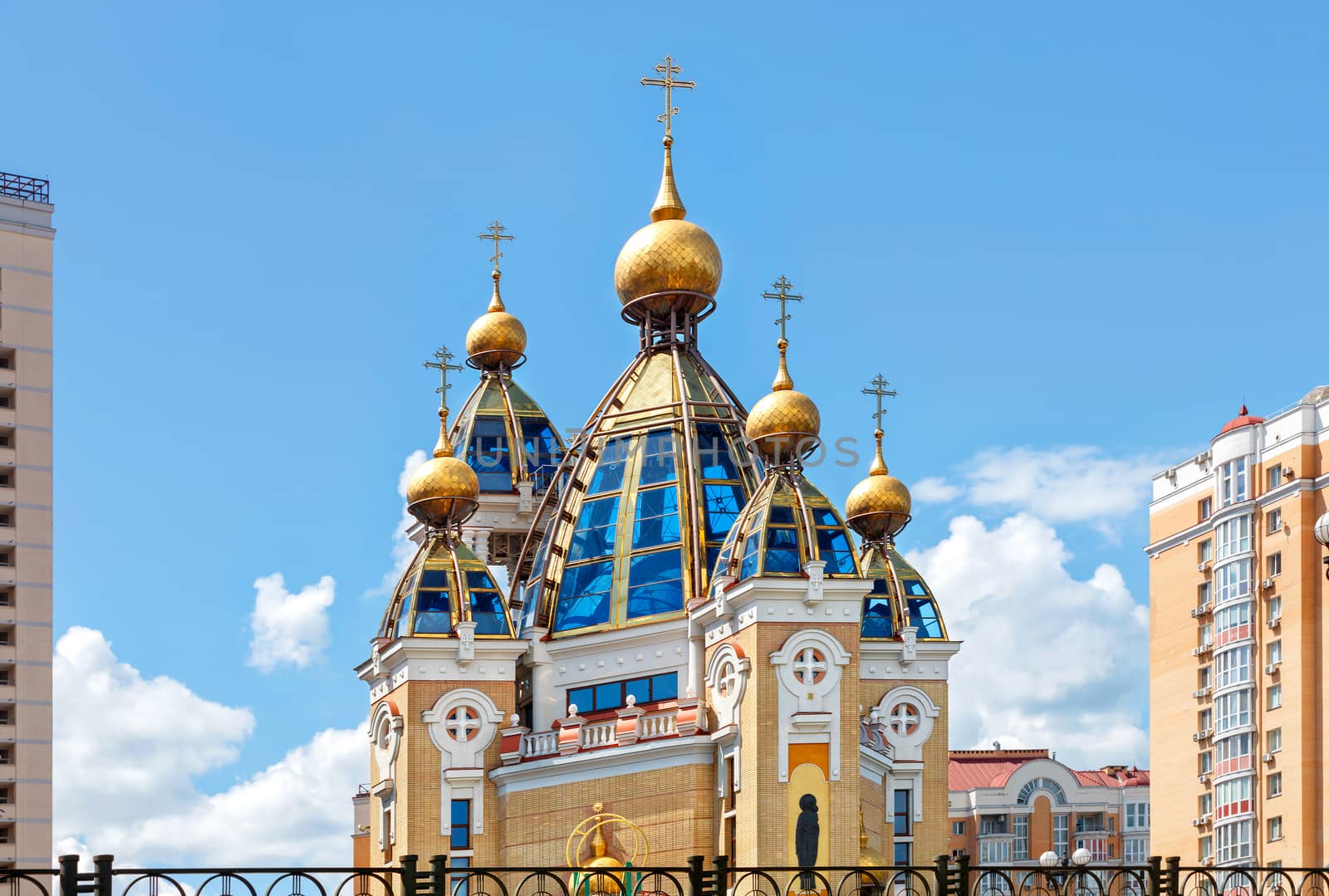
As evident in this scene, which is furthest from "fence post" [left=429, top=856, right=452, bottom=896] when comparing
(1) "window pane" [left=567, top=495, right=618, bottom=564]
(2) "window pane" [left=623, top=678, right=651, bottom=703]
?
(1) "window pane" [left=567, top=495, right=618, bottom=564]

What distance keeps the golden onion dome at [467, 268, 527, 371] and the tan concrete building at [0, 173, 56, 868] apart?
44.7 feet

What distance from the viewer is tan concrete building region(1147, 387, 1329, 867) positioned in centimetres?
5703

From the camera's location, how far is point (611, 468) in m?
41.0

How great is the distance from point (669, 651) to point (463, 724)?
3844 millimetres

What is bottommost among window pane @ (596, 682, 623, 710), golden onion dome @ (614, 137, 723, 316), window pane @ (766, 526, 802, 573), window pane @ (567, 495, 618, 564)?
window pane @ (596, 682, 623, 710)

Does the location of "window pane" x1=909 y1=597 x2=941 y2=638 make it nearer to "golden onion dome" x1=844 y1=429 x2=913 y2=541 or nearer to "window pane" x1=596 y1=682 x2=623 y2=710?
"golden onion dome" x1=844 y1=429 x2=913 y2=541

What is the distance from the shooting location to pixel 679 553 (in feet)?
128

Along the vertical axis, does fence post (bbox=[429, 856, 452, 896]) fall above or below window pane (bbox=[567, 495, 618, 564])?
below

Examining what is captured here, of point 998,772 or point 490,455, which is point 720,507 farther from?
point 998,772

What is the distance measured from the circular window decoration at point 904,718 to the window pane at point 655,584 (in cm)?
624

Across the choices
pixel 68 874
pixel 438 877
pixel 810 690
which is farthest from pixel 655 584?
pixel 68 874

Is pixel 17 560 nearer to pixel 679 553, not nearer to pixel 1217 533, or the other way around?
pixel 679 553

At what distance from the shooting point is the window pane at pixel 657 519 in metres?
39.4

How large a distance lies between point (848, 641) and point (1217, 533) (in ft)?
92.7
